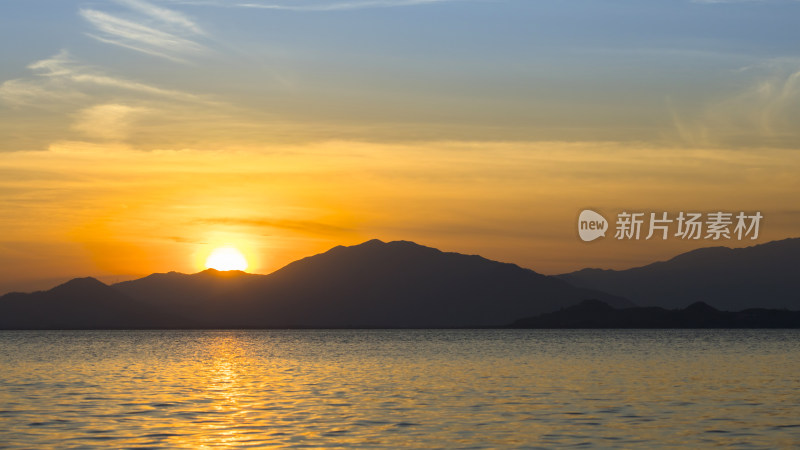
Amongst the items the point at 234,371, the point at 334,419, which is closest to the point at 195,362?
the point at 234,371

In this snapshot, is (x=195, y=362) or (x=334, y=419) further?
(x=195, y=362)

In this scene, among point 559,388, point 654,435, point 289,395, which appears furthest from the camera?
point 559,388

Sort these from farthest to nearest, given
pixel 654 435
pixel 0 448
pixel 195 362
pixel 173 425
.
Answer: pixel 195 362, pixel 173 425, pixel 654 435, pixel 0 448

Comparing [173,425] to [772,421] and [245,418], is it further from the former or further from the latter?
[772,421]

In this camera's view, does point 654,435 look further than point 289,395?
No

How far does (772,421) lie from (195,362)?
239 feet

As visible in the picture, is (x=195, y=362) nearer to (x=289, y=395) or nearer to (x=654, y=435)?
(x=289, y=395)

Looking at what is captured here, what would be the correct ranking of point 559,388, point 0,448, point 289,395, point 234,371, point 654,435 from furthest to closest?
point 234,371, point 559,388, point 289,395, point 654,435, point 0,448

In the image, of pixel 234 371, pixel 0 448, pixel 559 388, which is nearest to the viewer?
pixel 0 448

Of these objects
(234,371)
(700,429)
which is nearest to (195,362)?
(234,371)

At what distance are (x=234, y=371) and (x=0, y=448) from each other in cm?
4982

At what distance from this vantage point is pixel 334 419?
46156mm

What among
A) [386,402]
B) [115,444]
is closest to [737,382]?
[386,402]

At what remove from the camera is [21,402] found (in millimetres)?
55594
